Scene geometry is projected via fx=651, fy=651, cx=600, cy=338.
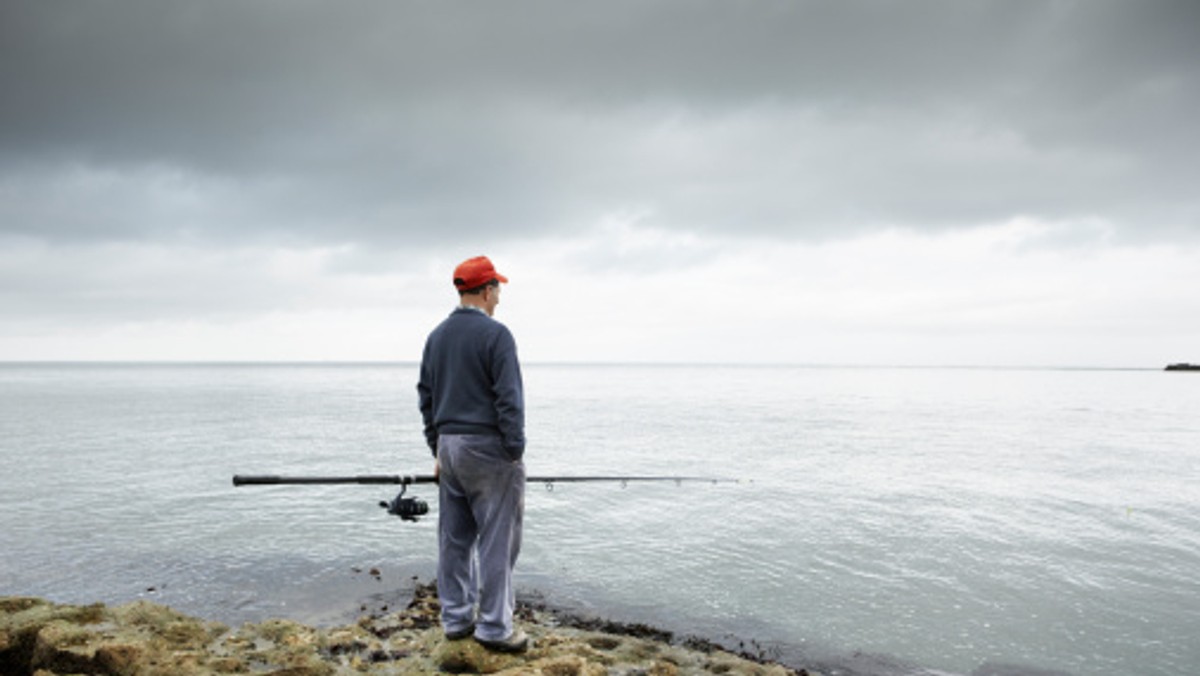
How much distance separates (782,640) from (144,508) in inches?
656

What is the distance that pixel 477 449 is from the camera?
4.94 metres

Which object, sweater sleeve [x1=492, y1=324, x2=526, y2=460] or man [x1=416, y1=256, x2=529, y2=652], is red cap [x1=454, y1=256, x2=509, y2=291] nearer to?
man [x1=416, y1=256, x2=529, y2=652]

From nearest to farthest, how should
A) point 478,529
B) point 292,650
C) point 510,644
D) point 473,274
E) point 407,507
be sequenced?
point 473,274 < point 478,529 < point 510,644 < point 407,507 < point 292,650

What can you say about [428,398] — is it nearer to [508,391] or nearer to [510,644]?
[508,391]

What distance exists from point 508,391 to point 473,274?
102 cm

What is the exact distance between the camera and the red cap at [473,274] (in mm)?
5129

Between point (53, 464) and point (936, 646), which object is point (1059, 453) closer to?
point (936, 646)

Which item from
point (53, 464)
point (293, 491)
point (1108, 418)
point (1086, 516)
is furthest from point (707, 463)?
point (1108, 418)

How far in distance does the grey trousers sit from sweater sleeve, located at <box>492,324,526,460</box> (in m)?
0.18

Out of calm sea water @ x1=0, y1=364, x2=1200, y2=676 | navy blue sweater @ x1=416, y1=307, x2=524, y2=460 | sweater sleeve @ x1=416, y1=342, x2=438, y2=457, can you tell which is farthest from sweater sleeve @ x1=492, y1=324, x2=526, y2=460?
calm sea water @ x1=0, y1=364, x2=1200, y2=676

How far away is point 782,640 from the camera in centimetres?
945

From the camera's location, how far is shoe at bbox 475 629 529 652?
555cm

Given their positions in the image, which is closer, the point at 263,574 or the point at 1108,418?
the point at 263,574

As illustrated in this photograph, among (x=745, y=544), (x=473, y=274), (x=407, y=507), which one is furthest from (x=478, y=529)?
(x=745, y=544)
